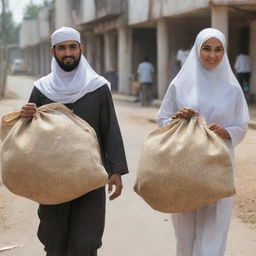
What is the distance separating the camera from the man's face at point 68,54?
10.2 feet

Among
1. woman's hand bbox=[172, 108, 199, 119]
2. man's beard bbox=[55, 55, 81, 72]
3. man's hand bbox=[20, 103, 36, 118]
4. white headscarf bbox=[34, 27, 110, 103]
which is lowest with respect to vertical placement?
woman's hand bbox=[172, 108, 199, 119]

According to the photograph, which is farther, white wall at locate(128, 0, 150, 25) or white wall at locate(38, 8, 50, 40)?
white wall at locate(38, 8, 50, 40)

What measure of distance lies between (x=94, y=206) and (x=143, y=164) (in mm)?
415

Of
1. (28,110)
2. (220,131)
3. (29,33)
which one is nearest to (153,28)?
(220,131)

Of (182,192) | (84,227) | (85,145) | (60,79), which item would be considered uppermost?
(60,79)

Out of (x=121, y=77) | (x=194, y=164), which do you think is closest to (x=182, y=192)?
(x=194, y=164)

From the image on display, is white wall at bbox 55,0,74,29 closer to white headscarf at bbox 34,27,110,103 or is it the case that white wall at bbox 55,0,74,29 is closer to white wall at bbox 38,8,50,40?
white wall at bbox 38,8,50,40

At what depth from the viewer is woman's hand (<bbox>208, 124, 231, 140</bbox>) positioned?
3022 mm

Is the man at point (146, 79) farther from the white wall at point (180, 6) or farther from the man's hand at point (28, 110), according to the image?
the man's hand at point (28, 110)

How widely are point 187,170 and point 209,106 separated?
19.0 inches

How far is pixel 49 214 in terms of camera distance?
320 cm

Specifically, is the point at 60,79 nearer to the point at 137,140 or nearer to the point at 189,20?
the point at 137,140

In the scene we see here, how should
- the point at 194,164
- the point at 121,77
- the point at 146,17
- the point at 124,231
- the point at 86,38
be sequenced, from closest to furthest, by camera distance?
the point at 194,164 < the point at 124,231 < the point at 146,17 < the point at 121,77 < the point at 86,38

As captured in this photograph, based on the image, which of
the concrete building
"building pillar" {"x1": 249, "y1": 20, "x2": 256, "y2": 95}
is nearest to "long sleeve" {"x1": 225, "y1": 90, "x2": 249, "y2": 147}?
the concrete building
